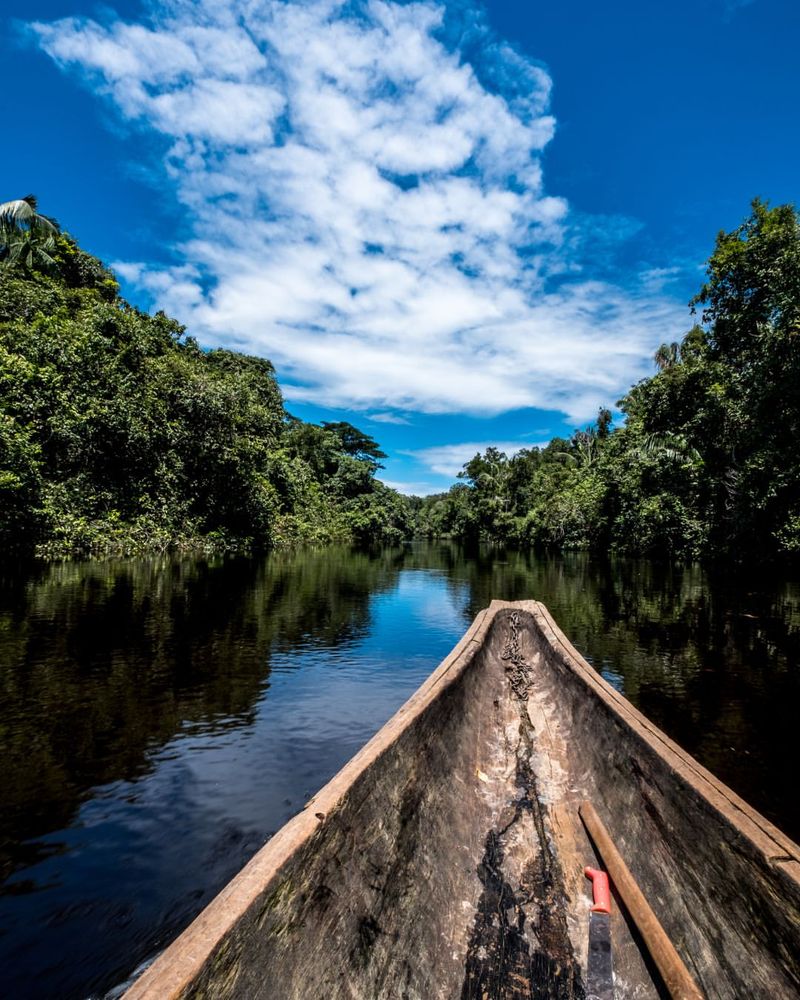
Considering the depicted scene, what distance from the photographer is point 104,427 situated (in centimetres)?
2116

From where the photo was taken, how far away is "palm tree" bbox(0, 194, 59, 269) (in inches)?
907

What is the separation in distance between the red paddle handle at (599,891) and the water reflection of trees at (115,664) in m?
3.44

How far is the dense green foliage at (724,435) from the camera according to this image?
13961 mm

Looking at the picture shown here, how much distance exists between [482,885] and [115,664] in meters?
6.30

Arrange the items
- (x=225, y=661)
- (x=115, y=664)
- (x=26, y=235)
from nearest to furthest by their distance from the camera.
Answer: (x=115, y=664) < (x=225, y=661) < (x=26, y=235)

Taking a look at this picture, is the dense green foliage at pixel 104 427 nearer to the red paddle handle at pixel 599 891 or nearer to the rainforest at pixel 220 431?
the rainforest at pixel 220 431

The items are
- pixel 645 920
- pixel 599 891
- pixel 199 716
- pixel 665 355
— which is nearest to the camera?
pixel 645 920

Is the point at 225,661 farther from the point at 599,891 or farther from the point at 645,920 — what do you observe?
the point at 645,920

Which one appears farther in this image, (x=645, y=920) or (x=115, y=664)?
(x=115, y=664)

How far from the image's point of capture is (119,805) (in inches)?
151

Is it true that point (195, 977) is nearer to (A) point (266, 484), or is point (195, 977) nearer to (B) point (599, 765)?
(B) point (599, 765)

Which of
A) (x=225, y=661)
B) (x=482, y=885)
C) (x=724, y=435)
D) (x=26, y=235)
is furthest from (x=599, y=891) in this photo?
(x=26, y=235)

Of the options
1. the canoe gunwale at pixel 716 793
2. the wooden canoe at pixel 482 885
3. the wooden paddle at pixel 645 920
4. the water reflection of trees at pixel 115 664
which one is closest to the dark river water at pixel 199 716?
the water reflection of trees at pixel 115 664

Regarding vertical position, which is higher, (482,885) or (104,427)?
(104,427)
